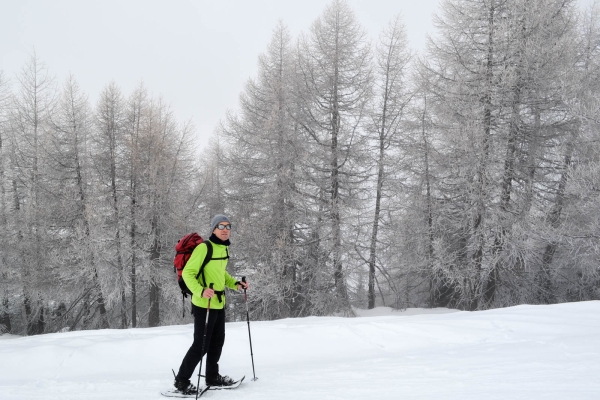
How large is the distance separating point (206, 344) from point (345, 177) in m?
11.7

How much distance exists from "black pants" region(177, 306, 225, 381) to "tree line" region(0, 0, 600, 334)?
28.0ft

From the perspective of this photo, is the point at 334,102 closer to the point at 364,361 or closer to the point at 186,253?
the point at 364,361

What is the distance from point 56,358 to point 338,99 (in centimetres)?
1252

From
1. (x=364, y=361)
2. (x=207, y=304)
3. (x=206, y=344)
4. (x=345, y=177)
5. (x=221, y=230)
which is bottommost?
(x=364, y=361)

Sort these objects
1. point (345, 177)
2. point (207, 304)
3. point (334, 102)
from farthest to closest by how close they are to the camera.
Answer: point (345, 177)
point (334, 102)
point (207, 304)

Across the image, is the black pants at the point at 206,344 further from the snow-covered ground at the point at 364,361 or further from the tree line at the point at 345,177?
the tree line at the point at 345,177

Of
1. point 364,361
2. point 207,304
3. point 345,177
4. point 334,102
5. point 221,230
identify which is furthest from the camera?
point 345,177

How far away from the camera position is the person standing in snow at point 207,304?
4.18 meters

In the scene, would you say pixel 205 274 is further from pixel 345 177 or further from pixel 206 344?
pixel 345 177

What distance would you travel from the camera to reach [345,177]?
50.5 feet

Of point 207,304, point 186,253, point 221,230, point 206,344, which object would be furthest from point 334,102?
point 206,344

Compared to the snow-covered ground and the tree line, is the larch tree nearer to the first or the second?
the tree line

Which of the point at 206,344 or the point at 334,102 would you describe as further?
the point at 334,102

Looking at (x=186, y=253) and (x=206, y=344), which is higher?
(x=186, y=253)
